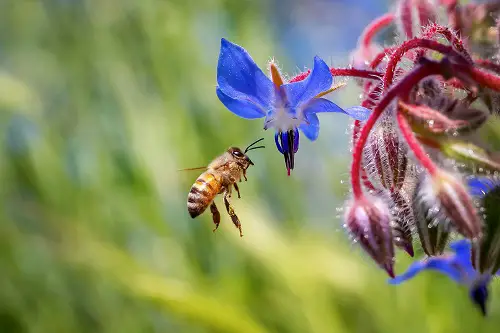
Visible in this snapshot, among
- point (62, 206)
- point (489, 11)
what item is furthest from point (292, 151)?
point (62, 206)

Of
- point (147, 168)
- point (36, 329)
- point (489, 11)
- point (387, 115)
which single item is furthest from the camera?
point (147, 168)

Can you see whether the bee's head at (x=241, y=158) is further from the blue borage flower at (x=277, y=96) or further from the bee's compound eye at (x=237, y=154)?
the blue borage flower at (x=277, y=96)

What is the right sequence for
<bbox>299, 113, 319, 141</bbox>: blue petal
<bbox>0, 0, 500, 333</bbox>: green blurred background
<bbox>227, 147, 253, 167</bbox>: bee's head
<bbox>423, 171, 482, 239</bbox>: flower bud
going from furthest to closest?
<bbox>0, 0, 500, 333</bbox>: green blurred background
<bbox>227, 147, 253, 167</bbox>: bee's head
<bbox>299, 113, 319, 141</bbox>: blue petal
<bbox>423, 171, 482, 239</bbox>: flower bud

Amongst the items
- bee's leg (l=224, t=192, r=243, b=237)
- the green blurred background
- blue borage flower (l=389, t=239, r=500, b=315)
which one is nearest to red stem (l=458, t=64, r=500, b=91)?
blue borage flower (l=389, t=239, r=500, b=315)

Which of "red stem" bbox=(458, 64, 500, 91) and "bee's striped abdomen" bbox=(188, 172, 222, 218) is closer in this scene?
"red stem" bbox=(458, 64, 500, 91)

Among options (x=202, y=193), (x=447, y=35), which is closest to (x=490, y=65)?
(x=447, y=35)

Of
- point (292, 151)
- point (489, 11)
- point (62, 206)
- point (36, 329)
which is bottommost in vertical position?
point (36, 329)

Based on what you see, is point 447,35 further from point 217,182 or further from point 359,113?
point 217,182

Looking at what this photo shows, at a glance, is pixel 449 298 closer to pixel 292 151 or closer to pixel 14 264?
pixel 292 151

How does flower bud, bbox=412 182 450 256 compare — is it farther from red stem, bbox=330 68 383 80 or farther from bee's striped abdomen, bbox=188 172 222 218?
bee's striped abdomen, bbox=188 172 222 218
